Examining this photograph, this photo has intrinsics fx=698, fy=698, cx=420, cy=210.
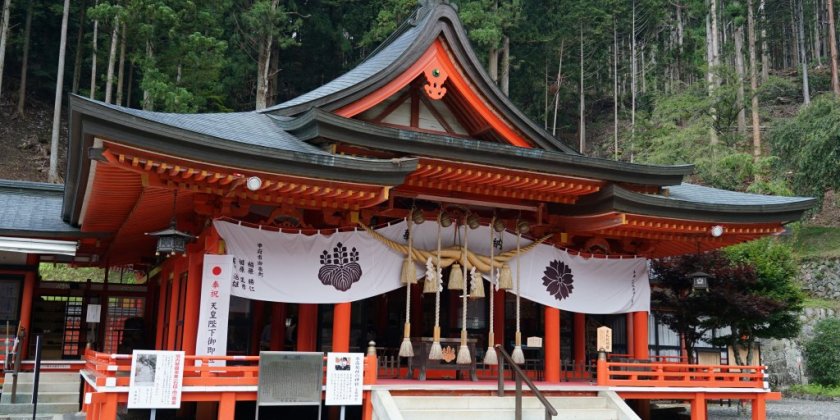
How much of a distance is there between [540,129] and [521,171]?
2.33m

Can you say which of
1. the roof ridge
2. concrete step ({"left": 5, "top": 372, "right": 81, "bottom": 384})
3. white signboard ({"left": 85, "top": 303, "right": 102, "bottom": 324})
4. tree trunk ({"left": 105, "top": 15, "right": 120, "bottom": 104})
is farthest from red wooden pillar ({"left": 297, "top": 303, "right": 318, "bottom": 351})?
tree trunk ({"left": 105, "top": 15, "right": 120, "bottom": 104})

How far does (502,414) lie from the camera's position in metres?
10.1

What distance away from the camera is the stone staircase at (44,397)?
38.5 feet

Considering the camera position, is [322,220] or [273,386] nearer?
[273,386]

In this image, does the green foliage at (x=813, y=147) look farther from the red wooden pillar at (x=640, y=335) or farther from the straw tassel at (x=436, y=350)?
the straw tassel at (x=436, y=350)

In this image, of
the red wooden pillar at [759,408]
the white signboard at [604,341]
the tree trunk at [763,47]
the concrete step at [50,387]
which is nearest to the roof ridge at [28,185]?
the concrete step at [50,387]

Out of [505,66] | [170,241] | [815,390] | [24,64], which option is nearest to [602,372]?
[170,241]

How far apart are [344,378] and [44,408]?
20.9 ft

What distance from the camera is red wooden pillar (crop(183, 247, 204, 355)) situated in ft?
34.0

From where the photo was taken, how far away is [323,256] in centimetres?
1052

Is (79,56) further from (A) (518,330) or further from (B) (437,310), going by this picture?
(A) (518,330)

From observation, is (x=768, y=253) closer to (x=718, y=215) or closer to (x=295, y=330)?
(x=718, y=215)

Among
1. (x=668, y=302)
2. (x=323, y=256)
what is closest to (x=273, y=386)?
(x=323, y=256)

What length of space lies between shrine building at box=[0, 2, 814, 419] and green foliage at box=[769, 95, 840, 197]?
57.8 feet
